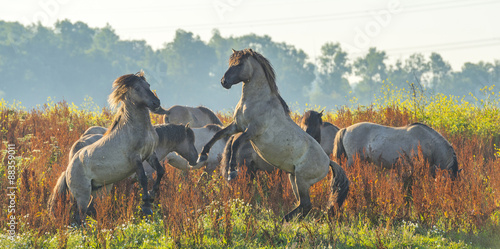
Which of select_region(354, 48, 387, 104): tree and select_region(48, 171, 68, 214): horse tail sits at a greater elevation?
select_region(354, 48, 387, 104): tree

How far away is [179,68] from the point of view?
283ft

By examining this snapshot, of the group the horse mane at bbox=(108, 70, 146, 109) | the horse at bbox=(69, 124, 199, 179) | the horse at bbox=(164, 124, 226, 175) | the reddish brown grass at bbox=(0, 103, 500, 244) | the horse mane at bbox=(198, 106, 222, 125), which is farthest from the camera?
the horse mane at bbox=(198, 106, 222, 125)

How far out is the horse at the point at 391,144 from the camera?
9.24 metres

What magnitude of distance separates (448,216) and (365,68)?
282 feet

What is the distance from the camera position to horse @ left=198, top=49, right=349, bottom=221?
21.3ft

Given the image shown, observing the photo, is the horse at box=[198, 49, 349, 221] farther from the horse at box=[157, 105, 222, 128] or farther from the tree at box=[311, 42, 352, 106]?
the tree at box=[311, 42, 352, 106]

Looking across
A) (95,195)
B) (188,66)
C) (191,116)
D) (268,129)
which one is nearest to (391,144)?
(268,129)

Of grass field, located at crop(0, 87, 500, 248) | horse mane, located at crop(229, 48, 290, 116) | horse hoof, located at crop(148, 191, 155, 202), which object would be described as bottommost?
grass field, located at crop(0, 87, 500, 248)

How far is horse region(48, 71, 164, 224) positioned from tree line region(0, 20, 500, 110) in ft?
222

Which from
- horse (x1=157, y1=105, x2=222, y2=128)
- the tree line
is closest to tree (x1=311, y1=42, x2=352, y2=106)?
the tree line

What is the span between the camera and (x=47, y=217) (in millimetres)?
6656

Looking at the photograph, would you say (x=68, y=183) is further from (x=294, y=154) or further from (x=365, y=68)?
(x=365, y=68)

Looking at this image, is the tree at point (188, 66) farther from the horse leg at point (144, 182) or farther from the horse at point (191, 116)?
the horse leg at point (144, 182)

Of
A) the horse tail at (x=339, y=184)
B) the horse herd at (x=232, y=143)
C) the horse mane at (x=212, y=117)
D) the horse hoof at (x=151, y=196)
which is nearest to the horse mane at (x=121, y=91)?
the horse herd at (x=232, y=143)
